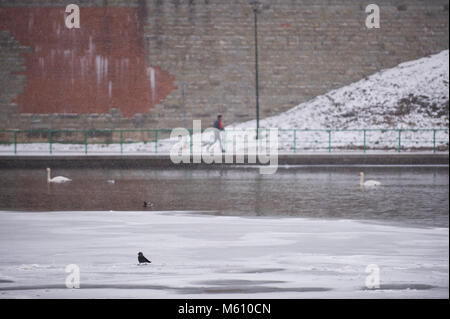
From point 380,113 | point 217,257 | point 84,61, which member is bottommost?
point 217,257

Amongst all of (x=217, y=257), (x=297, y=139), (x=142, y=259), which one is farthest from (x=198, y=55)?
(x=142, y=259)

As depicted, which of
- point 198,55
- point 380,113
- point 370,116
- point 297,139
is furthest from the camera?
point 198,55

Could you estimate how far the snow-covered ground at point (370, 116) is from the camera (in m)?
33.8

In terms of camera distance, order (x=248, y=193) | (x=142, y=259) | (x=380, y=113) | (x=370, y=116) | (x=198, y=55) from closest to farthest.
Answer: (x=142, y=259), (x=248, y=193), (x=370, y=116), (x=380, y=113), (x=198, y=55)

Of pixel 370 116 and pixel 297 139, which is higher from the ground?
pixel 370 116

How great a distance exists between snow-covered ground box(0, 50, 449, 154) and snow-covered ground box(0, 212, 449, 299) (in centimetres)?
2155

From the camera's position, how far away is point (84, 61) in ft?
129

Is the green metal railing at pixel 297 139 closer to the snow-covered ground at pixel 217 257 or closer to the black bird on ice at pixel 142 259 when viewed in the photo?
the snow-covered ground at pixel 217 257

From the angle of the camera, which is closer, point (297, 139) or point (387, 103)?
point (297, 139)

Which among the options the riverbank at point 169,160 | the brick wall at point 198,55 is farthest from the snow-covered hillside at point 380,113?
the riverbank at point 169,160

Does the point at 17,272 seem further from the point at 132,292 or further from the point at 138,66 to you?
the point at 138,66

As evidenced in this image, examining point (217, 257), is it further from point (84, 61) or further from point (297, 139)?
point (84, 61)

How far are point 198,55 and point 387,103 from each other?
10984 mm

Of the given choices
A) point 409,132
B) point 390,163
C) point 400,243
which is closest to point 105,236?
point 400,243
